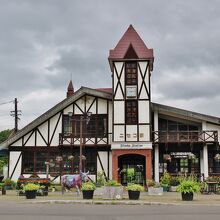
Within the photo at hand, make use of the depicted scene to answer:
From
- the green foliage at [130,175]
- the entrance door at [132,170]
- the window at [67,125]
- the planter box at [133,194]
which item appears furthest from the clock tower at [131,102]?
the planter box at [133,194]

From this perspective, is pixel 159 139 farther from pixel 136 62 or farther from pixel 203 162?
pixel 136 62

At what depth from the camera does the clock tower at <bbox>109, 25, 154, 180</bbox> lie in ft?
101

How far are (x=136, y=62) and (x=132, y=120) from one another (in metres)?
4.48

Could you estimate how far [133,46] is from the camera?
1276 inches

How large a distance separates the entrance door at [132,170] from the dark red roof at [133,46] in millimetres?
8164

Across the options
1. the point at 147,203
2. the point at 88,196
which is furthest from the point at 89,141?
the point at 147,203

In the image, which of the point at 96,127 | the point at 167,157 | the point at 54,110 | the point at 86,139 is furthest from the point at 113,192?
the point at 54,110

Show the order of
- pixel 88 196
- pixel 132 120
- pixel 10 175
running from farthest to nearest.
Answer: pixel 10 175
pixel 132 120
pixel 88 196

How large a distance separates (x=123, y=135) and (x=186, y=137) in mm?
5105

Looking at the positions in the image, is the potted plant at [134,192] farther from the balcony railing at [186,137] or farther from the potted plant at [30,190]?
the balcony railing at [186,137]

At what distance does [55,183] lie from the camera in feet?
108

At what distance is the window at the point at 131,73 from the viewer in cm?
3180

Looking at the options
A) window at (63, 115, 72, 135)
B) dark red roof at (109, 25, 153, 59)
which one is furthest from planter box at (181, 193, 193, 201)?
window at (63, 115, 72, 135)

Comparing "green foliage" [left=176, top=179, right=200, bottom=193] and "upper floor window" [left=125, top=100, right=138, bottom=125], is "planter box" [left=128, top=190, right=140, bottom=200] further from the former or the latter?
"upper floor window" [left=125, top=100, right=138, bottom=125]
